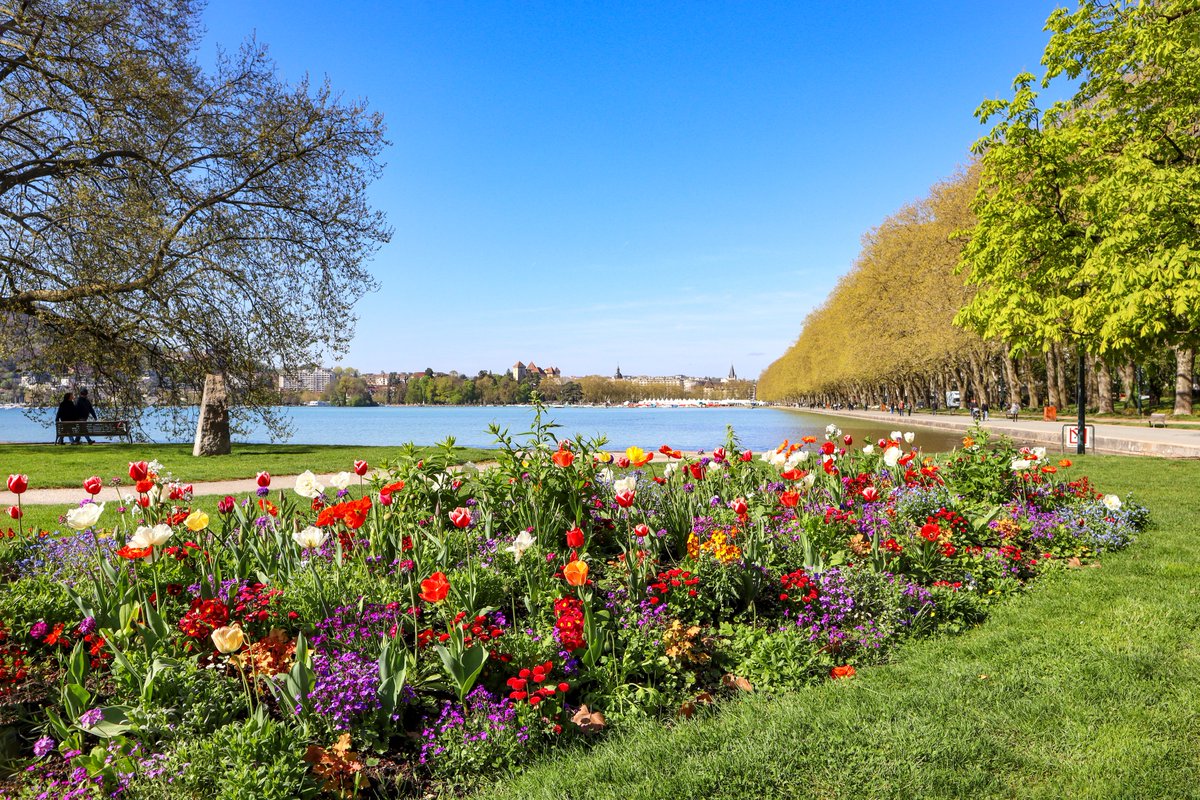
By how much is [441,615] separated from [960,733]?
2.40 meters

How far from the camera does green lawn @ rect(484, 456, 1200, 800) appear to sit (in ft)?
9.18

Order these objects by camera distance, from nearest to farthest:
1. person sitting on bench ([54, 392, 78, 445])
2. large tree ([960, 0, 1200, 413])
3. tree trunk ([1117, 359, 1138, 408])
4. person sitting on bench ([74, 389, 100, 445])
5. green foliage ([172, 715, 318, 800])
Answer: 1. green foliage ([172, 715, 318, 800])
2. large tree ([960, 0, 1200, 413])
3. person sitting on bench ([54, 392, 78, 445])
4. person sitting on bench ([74, 389, 100, 445])
5. tree trunk ([1117, 359, 1138, 408])

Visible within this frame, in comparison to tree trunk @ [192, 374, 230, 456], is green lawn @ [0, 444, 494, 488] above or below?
below

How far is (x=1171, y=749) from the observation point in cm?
302

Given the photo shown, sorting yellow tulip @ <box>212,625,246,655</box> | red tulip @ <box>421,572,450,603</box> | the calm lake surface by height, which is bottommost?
the calm lake surface

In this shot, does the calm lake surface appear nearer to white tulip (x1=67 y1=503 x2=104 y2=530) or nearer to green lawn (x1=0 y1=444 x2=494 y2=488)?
green lawn (x1=0 y1=444 x2=494 y2=488)

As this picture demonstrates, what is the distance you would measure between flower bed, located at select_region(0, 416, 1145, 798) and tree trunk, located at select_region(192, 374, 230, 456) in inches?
499

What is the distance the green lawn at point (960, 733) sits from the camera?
9.18ft

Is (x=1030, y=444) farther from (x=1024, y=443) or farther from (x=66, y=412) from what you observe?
(x=66, y=412)

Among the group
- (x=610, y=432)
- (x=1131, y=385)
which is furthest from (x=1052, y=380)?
(x=610, y=432)

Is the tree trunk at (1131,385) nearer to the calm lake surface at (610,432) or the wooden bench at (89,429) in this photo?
the calm lake surface at (610,432)

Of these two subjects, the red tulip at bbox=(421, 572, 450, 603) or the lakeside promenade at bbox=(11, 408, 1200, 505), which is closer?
the red tulip at bbox=(421, 572, 450, 603)

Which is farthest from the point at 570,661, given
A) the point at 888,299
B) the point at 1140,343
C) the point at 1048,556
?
the point at 888,299

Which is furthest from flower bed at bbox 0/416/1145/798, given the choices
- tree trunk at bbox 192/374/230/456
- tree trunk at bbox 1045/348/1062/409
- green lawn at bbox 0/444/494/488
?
tree trunk at bbox 1045/348/1062/409
